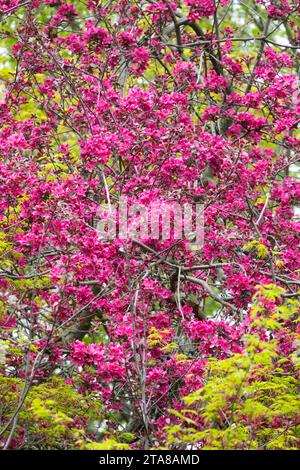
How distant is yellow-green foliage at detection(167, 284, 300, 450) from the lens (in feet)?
15.7

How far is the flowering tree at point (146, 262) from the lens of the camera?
5.32 m

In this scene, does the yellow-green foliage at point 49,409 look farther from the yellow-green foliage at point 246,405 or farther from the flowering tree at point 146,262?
the yellow-green foliage at point 246,405

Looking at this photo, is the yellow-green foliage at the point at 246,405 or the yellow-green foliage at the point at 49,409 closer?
the yellow-green foliage at the point at 246,405

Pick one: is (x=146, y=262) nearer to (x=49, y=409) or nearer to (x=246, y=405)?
(x=49, y=409)

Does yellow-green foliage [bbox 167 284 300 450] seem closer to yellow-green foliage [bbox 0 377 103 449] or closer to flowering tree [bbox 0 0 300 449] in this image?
flowering tree [bbox 0 0 300 449]

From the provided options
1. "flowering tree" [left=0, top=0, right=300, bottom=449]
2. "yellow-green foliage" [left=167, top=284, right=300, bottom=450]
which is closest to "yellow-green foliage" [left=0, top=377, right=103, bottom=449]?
"flowering tree" [left=0, top=0, right=300, bottom=449]

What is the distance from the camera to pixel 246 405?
4.93 metres

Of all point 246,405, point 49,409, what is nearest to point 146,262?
A: point 49,409

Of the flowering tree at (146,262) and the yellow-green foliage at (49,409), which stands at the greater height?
the flowering tree at (146,262)

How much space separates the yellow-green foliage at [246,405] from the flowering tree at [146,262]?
0.02 m

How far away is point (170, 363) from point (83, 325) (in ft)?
5.91

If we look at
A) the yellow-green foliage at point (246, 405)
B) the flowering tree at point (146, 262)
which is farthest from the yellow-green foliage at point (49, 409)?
the yellow-green foliage at point (246, 405)

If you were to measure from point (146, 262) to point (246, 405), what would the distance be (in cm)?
165

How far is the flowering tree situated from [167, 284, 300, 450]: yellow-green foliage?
0.02m
